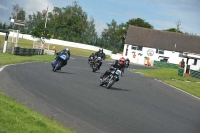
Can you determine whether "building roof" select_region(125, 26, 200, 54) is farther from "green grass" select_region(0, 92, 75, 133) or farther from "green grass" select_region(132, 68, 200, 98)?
"green grass" select_region(0, 92, 75, 133)

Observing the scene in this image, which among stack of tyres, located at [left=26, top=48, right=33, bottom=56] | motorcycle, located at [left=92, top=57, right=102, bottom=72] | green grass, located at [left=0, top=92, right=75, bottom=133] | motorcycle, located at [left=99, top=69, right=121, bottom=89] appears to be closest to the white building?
stack of tyres, located at [left=26, top=48, right=33, bottom=56]

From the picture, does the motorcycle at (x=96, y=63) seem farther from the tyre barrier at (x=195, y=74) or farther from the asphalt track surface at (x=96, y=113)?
the tyre barrier at (x=195, y=74)

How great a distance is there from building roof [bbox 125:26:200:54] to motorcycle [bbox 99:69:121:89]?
8507 cm

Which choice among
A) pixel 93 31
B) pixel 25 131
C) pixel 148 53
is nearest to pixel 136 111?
pixel 25 131

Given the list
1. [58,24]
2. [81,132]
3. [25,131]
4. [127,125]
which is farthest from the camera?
[58,24]

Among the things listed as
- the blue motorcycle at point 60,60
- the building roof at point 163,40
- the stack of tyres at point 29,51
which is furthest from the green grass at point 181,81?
the building roof at point 163,40

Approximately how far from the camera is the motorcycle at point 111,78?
23.2 metres

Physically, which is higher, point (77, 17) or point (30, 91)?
point (77, 17)

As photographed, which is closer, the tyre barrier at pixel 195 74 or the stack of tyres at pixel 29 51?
the stack of tyres at pixel 29 51

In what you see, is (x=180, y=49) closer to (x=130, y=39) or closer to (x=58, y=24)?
(x=130, y=39)

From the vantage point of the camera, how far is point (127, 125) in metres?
12.5

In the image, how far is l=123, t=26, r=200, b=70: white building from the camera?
108062 mm

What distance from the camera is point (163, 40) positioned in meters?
111

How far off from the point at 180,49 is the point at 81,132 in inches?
3955
